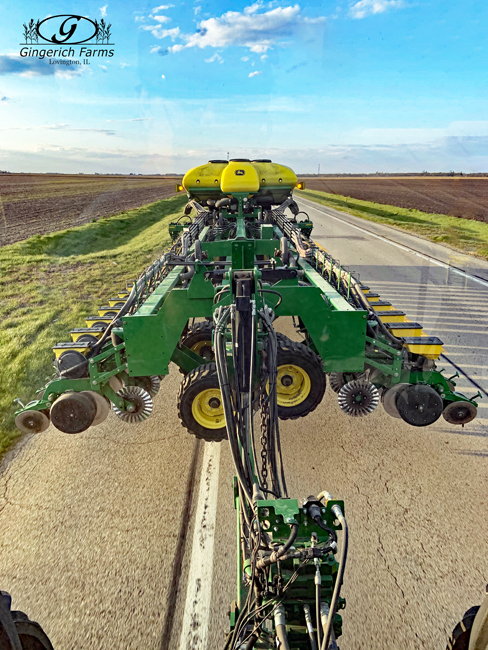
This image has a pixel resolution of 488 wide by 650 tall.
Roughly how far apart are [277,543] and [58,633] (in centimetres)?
171

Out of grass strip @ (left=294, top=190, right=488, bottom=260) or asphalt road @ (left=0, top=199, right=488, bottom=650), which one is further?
grass strip @ (left=294, top=190, right=488, bottom=260)

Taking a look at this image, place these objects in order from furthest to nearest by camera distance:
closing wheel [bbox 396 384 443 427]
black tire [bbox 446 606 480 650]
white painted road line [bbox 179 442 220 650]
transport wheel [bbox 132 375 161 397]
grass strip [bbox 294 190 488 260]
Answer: grass strip [bbox 294 190 488 260] → transport wheel [bbox 132 375 161 397] → closing wheel [bbox 396 384 443 427] → white painted road line [bbox 179 442 220 650] → black tire [bbox 446 606 480 650]

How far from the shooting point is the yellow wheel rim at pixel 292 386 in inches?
183

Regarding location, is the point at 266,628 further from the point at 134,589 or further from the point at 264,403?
the point at 264,403

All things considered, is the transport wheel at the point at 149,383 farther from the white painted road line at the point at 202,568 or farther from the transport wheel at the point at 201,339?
the white painted road line at the point at 202,568

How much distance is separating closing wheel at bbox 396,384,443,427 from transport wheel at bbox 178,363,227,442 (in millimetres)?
1964

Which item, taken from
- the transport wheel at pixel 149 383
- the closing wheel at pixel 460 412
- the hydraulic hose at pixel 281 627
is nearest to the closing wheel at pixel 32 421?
the transport wheel at pixel 149 383

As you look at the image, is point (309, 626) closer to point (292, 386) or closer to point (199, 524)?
point (199, 524)

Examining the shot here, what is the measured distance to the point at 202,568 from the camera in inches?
125

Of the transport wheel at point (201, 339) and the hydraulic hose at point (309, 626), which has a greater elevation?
the transport wheel at point (201, 339)

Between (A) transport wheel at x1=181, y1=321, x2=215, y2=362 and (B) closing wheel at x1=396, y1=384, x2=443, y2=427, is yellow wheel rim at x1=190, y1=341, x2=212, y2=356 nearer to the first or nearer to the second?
(A) transport wheel at x1=181, y1=321, x2=215, y2=362

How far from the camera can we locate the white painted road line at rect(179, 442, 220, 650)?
276 centimetres

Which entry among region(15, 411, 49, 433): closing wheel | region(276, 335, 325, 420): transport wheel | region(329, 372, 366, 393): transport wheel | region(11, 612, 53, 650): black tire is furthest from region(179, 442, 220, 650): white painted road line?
region(15, 411, 49, 433): closing wheel

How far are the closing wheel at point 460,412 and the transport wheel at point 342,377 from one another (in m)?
0.96
